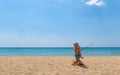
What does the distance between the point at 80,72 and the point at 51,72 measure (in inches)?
59.7

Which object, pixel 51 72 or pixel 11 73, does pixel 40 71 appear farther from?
pixel 11 73

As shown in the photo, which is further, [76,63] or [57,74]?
[76,63]

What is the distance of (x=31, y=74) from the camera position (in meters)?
11.9

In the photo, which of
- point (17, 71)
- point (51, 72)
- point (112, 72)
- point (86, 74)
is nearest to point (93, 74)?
point (86, 74)

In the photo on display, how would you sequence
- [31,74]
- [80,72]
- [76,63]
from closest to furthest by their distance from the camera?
[31,74]
[80,72]
[76,63]

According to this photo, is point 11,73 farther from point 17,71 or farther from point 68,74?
point 68,74

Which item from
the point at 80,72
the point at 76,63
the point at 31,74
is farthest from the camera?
the point at 76,63

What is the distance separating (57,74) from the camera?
11992mm

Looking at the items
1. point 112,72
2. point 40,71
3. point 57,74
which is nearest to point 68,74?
point 57,74

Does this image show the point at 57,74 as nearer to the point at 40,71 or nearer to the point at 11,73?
the point at 40,71

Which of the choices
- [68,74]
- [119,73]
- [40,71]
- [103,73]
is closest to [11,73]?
[40,71]

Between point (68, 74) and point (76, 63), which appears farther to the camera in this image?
point (76, 63)

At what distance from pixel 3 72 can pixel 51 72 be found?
7.91ft

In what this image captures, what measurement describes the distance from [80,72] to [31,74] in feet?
8.51
